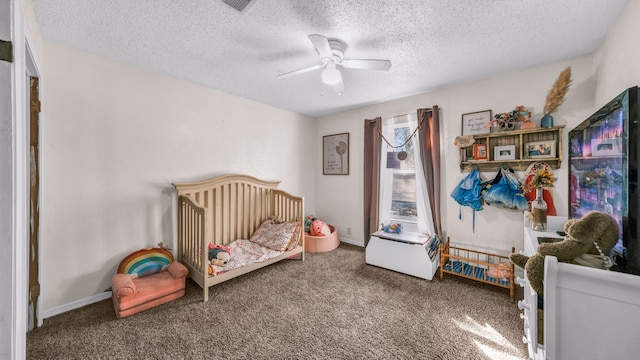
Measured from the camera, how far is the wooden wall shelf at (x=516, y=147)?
2.22m

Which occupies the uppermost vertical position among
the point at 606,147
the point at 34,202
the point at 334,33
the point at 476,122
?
the point at 334,33

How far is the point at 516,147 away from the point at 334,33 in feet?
7.21

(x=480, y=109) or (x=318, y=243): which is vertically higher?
(x=480, y=109)

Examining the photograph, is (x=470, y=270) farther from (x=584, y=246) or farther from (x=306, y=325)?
(x=306, y=325)

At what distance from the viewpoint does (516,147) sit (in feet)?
7.93

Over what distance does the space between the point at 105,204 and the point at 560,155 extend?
4314mm

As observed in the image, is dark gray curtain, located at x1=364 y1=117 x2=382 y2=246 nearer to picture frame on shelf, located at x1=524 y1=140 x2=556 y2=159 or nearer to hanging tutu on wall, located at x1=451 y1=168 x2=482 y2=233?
hanging tutu on wall, located at x1=451 y1=168 x2=482 y2=233

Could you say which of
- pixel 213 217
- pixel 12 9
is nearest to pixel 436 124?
pixel 213 217

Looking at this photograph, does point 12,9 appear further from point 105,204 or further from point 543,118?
point 543,118

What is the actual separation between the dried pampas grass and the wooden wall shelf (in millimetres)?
200

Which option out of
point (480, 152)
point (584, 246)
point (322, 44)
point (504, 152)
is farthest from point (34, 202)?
point (504, 152)

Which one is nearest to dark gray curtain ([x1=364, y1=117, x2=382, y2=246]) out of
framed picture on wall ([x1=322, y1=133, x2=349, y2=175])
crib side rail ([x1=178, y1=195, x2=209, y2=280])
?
framed picture on wall ([x1=322, y1=133, x2=349, y2=175])

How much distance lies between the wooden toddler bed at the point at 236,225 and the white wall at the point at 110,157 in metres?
0.21

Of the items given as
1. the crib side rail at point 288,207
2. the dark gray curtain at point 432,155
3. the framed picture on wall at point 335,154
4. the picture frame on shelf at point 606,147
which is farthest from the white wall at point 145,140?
the framed picture on wall at point 335,154
